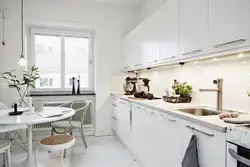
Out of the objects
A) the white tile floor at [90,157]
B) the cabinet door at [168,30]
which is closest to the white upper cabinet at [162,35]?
Answer: the cabinet door at [168,30]

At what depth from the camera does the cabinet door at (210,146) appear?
122cm

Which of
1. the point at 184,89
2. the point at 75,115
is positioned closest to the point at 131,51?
the point at 184,89

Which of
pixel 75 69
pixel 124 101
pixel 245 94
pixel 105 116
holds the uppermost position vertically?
pixel 75 69

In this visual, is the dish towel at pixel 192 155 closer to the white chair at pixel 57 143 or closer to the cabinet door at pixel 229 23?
the cabinet door at pixel 229 23

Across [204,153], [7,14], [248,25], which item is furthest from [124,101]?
[7,14]

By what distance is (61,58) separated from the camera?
428 centimetres

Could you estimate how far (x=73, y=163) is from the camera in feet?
9.21

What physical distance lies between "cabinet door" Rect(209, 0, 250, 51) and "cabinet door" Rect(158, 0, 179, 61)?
583mm

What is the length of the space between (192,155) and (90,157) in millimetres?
2007

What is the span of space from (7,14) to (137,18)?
8.47ft

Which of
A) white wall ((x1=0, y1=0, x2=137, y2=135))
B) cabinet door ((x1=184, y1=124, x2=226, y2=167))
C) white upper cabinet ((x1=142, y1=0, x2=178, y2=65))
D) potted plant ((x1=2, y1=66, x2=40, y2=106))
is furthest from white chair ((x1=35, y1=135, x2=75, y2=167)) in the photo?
white wall ((x1=0, y1=0, x2=137, y2=135))

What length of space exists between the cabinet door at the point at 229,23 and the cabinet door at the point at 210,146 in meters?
0.66

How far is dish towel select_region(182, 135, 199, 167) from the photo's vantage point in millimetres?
1412

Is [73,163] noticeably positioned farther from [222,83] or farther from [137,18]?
[137,18]
